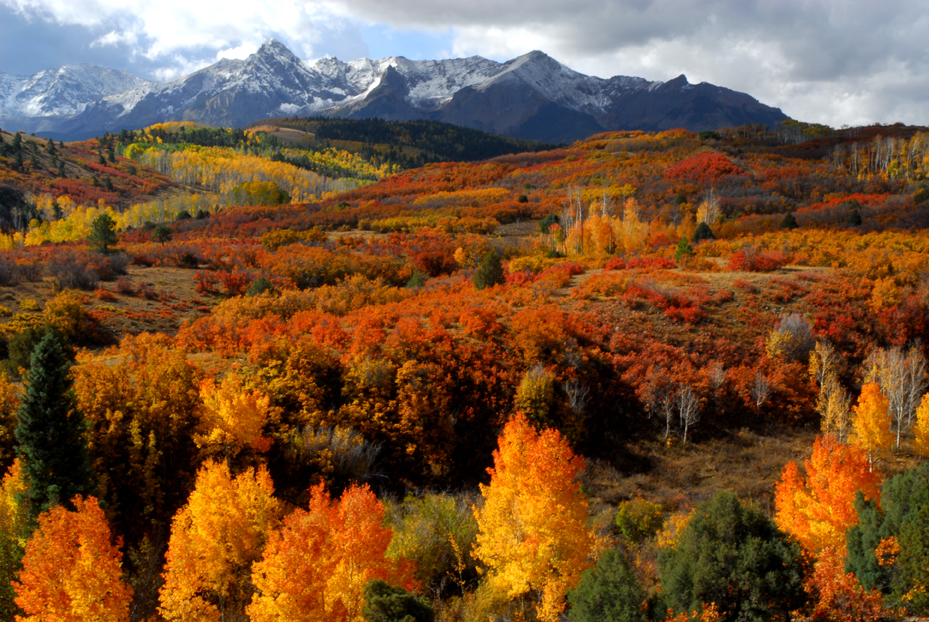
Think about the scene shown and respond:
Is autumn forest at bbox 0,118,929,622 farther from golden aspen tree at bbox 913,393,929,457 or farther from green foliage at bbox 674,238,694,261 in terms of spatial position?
green foliage at bbox 674,238,694,261

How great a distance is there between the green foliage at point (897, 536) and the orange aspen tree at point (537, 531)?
6.85 m

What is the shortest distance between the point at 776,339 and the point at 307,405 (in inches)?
923

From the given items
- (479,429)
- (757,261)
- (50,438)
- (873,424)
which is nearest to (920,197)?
(757,261)

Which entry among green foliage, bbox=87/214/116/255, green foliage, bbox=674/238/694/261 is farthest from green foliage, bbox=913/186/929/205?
green foliage, bbox=87/214/116/255

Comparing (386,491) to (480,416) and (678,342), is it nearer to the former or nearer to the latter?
(480,416)

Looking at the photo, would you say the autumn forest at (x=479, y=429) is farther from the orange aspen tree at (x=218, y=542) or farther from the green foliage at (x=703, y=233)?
the green foliage at (x=703, y=233)

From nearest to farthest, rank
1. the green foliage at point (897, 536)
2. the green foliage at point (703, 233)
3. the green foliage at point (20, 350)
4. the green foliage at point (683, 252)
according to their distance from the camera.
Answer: the green foliage at point (897, 536) < the green foliage at point (20, 350) < the green foliage at point (683, 252) < the green foliage at point (703, 233)

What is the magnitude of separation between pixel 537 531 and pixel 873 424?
16.2 meters

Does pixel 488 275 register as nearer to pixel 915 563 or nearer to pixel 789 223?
pixel 915 563

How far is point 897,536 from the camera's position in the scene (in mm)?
12797

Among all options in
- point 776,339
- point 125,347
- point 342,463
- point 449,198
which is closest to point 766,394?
point 776,339

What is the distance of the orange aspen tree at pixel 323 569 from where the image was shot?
12344mm

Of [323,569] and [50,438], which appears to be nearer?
[323,569]

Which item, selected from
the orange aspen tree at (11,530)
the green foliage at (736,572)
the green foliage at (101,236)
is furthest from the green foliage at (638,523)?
the green foliage at (101,236)
